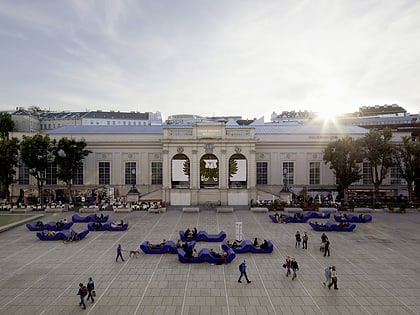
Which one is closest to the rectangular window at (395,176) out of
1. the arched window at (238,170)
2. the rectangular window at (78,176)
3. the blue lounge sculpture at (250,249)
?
the arched window at (238,170)

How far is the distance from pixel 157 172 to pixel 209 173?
10.0m

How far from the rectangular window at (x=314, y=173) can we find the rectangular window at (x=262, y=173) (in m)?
7.49

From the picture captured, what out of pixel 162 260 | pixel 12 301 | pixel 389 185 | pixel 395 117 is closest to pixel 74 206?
pixel 162 260

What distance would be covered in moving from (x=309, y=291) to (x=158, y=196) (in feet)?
115

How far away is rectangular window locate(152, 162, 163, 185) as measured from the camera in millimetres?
53594

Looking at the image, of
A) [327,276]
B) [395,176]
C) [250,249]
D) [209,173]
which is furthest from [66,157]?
[395,176]

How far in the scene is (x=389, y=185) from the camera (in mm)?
54281

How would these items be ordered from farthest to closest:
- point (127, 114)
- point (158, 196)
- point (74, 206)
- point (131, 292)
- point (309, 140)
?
point (127, 114)
point (309, 140)
point (158, 196)
point (74, 206)
point (131, 292)

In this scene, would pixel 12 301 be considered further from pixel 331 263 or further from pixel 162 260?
pixel 331 263

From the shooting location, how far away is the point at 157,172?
53656mm

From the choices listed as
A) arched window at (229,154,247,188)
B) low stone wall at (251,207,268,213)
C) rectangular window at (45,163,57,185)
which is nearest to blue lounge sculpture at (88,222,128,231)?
low stone wall at (251,207,268,213)

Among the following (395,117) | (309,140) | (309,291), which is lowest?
(309,291)

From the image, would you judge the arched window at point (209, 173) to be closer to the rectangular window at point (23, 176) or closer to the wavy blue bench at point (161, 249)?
the wavy blue bench at point (161, 249)

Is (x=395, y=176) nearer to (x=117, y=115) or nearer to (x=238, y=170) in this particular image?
(x=238, y=170)
